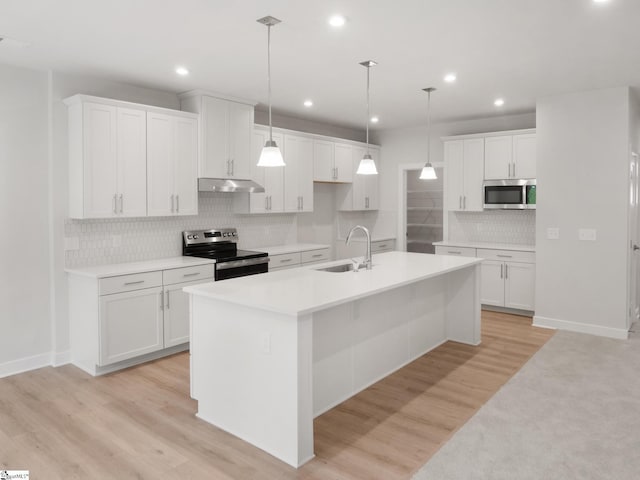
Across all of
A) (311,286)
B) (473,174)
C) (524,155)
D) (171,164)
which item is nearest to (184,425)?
(311,286)

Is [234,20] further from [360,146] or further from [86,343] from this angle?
[360,146]

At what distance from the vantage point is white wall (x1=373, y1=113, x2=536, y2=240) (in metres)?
6.75

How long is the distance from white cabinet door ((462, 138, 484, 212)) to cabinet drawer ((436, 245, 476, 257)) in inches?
23.0

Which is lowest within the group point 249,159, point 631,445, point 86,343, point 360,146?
point 631,445

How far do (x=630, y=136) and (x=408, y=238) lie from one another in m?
3.49

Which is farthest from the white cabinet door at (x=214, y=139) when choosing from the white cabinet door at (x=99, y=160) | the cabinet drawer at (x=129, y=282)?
the cabinet drawer at (x=129, y=282)

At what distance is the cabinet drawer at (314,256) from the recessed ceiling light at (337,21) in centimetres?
325

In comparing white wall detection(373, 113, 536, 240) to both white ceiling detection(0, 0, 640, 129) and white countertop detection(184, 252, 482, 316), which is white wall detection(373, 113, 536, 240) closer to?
white ceiling detection(0, 0, 640, 129)

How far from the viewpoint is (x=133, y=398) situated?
3.59 meters

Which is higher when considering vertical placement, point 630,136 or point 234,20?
point 234,20

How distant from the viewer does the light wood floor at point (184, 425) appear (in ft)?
8.64

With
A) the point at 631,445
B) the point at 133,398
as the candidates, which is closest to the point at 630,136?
the point at 631,445

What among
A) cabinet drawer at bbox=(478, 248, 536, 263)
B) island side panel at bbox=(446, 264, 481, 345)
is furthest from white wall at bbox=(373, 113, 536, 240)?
island side panel at bbox=(446, 264, 481, 345)

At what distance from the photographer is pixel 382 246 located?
24.6 feet
